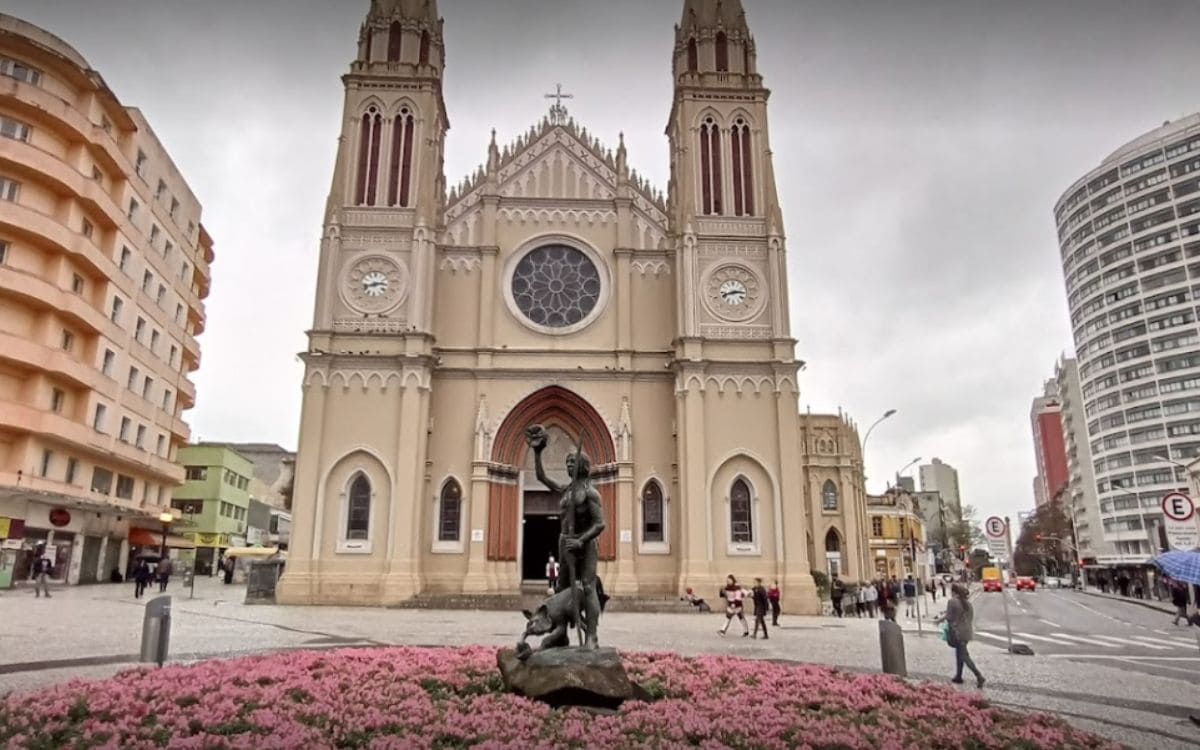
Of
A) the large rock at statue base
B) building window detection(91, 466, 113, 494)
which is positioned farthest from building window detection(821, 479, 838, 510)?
the large rock at statue base

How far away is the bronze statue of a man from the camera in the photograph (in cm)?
975

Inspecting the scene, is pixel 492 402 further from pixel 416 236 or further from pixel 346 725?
pixel 346 725

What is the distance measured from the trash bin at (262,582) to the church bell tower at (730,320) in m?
14.6

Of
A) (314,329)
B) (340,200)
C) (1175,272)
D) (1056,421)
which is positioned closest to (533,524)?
(314,329)

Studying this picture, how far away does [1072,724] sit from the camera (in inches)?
353

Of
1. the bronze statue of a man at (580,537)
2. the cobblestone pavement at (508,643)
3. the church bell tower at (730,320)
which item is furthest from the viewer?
the church bell tower at (730,320)

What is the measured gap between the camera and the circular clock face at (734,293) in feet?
104

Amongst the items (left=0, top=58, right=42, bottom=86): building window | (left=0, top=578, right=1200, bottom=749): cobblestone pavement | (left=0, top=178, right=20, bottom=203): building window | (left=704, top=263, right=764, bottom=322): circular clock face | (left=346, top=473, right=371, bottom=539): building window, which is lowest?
(left=0, top=578, right=1200, bottom=749): cobblestone pavement

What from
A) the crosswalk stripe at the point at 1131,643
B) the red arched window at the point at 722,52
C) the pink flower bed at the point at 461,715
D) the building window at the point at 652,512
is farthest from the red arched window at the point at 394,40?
the crosswalk stripe at the point at 1131,643

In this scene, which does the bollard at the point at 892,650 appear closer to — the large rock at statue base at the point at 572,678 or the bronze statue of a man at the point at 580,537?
the bronze statue of a man at the point at 580,537

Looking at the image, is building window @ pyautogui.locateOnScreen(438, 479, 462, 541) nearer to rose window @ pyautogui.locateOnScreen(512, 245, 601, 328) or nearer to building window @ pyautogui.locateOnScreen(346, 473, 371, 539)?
building window @ pyautogui.locateOnScreen(346, 473, 371, 539)

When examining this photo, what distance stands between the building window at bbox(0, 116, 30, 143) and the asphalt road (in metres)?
36.8

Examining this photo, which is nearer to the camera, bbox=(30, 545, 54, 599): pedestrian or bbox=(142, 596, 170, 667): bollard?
bbox=(142, 596, 170, 667): bollard

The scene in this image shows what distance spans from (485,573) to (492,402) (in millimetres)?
6509
